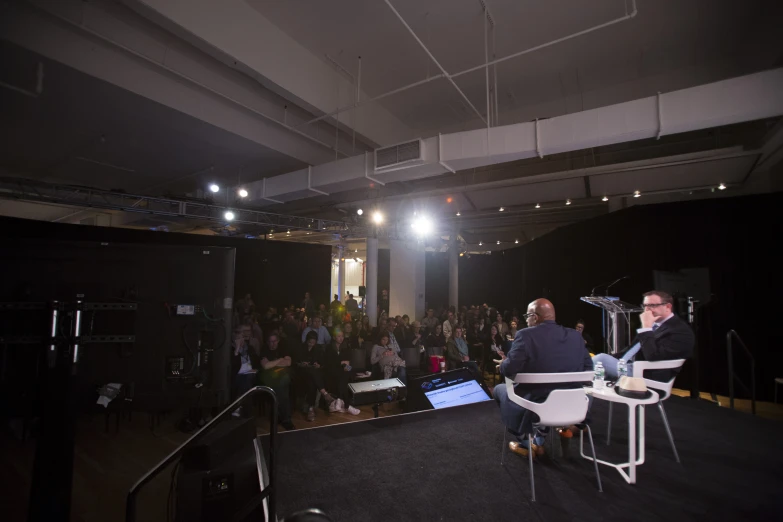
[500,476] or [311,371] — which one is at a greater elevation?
[311,371]

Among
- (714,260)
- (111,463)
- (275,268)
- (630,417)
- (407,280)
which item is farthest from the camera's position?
(407,280)

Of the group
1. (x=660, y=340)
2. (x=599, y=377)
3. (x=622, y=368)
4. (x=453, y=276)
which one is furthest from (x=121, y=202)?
(x=453, y=276)

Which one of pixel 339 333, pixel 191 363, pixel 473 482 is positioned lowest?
pixel 473 482

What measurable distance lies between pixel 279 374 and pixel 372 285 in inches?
234

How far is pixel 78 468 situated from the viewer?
3.34 metres

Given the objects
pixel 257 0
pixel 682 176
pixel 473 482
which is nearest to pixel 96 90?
pixel 257 0

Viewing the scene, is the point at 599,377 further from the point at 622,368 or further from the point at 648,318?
the point at 648,318

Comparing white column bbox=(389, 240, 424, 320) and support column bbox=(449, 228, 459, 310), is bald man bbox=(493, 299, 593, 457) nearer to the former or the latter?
white column bbox=(389, 240, 424, 320)

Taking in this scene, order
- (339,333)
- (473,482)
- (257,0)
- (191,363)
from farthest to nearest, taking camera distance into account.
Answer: (339,333) < (257,0) < (473,482) < (191,363)

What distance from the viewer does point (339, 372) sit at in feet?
17.5

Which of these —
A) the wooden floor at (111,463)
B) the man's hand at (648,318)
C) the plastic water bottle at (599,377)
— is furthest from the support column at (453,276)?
the plastic water bottle at (599,377)

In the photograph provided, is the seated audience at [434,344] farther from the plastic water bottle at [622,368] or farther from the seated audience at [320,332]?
the plastic water bottle at [622,368]

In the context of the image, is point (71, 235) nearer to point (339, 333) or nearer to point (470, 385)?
point (339, 333)

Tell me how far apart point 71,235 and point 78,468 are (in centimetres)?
529
